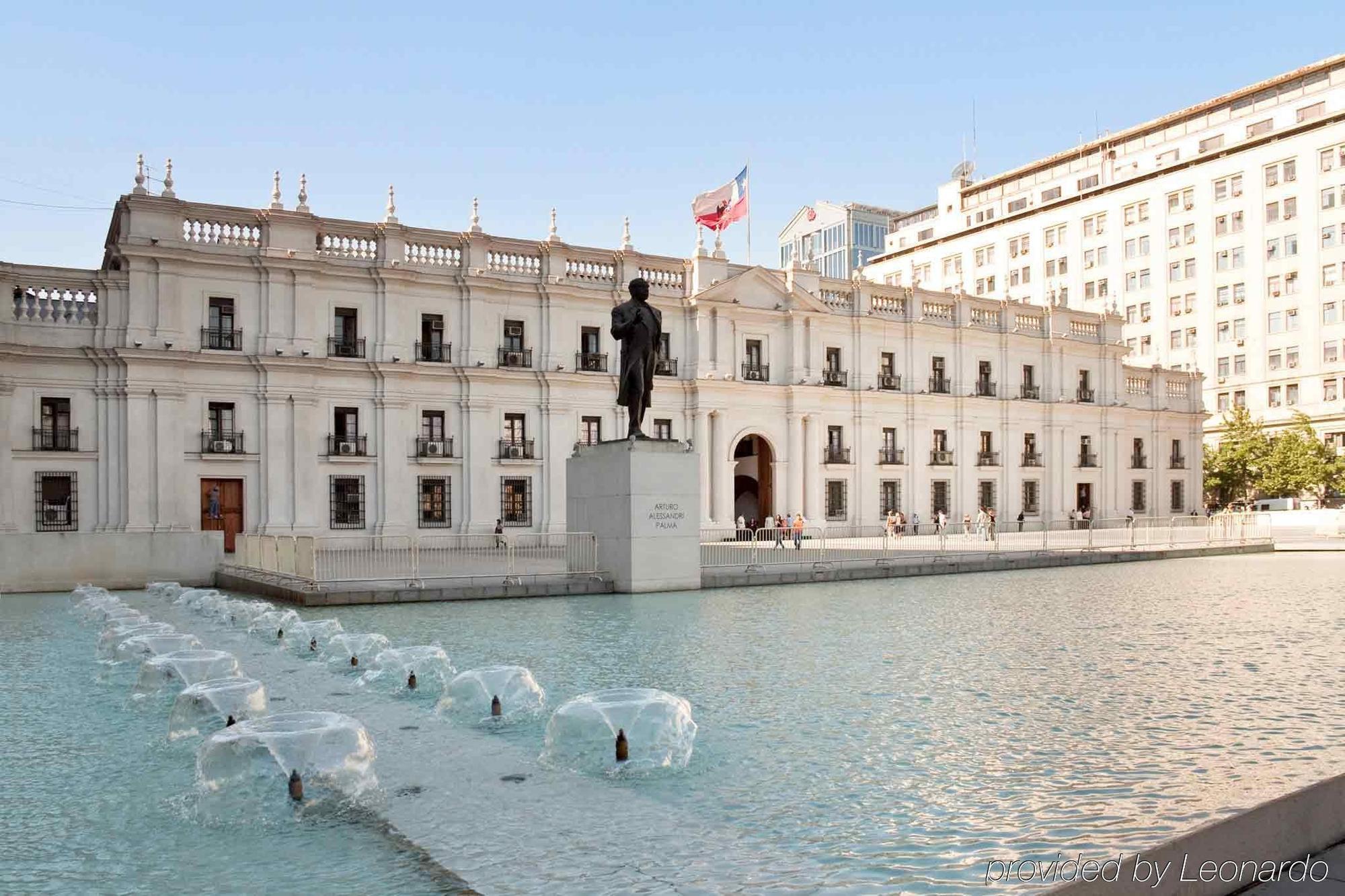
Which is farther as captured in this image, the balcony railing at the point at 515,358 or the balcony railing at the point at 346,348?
the balcony railing at the point at 515,358

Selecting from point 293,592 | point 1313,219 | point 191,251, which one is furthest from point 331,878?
point 1313,219

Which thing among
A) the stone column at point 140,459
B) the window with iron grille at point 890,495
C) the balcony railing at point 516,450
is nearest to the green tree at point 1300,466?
Answer: the window with iron grille at point 890,495

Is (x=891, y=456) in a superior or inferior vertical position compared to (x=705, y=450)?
inferior

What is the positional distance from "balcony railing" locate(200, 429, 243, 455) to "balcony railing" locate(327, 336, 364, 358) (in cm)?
408

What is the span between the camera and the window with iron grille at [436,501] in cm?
3631

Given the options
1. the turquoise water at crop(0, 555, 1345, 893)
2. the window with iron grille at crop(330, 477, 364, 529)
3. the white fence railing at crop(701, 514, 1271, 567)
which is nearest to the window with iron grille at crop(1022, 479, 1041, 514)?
the white fence railing at crop(701, 514, 1271, 567)

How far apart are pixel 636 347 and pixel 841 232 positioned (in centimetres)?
11074

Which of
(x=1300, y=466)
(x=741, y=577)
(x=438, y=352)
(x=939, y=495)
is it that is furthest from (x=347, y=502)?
(x=1300, y=466)

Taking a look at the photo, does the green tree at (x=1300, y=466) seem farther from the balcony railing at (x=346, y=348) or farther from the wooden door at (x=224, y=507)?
the wooden door at (x=224, y=507)

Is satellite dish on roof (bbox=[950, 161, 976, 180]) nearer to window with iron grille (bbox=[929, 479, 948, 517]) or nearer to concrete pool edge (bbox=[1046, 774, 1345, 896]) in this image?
window with iron grille (bbox=[929, 479, 948, 517])

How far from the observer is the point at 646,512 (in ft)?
62.1

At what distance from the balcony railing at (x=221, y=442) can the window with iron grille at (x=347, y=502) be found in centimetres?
319

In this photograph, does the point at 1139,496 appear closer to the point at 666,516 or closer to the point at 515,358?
the point at 515,358

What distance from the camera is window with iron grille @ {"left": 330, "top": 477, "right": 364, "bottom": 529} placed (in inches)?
1373
